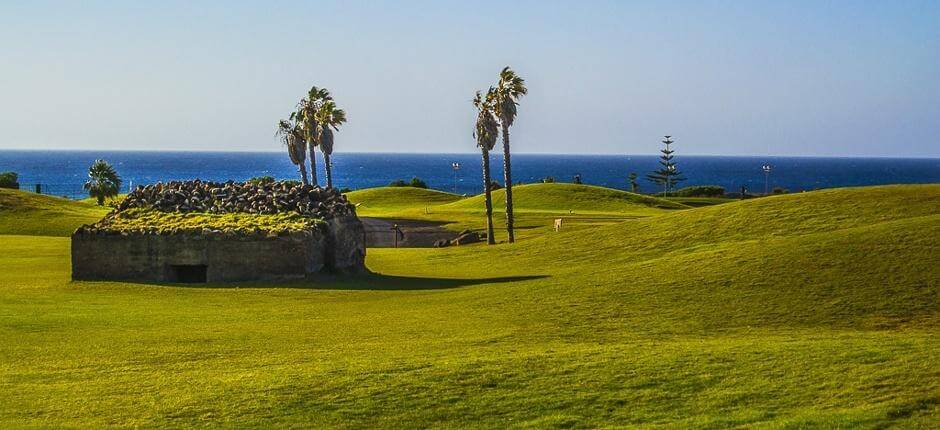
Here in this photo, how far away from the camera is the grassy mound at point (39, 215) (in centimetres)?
6991

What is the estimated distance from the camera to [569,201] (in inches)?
3957

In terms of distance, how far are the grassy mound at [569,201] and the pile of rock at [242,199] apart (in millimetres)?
52059

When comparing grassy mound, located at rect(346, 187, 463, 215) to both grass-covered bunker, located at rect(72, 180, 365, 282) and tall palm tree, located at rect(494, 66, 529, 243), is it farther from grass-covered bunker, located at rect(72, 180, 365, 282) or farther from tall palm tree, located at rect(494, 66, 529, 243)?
grass-covered bunker, located at rect(72, 180, 365, 282)

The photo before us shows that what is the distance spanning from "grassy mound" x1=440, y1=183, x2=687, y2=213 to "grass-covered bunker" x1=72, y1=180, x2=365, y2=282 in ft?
179

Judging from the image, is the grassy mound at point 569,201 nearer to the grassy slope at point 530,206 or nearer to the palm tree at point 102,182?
the grassy slope at point 530,206

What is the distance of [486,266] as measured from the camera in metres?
47.6

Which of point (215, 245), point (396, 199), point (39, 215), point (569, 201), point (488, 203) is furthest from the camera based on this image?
point (396, 199)

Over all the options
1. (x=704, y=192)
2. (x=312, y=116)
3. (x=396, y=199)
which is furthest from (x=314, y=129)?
(x=704, y=192)

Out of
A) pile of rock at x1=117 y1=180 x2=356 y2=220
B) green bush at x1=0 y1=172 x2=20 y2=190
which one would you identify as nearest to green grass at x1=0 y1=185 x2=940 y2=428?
pile of rock at x1=117 y1=180 x2=356 y2=220

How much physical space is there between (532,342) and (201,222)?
19.8 m

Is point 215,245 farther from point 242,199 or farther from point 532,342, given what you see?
point 532,342

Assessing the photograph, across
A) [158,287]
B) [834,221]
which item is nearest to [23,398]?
[158,287]

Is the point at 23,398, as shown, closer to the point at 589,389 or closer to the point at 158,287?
the point at 589,389

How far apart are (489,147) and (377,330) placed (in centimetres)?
4223
